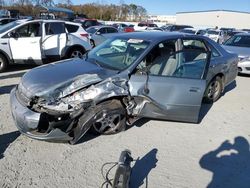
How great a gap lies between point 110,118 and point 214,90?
319 cm

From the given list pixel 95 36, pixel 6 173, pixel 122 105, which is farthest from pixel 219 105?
pixel 95 36

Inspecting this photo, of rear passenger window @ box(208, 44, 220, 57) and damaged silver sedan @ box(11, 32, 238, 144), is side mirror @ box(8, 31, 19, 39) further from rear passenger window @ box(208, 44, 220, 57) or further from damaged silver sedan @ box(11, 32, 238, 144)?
rear passenger window @ box(208, 44, 220, 57)

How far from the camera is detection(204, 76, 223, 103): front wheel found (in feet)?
20.7

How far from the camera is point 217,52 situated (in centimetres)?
637

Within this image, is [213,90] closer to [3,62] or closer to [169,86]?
[169,86]

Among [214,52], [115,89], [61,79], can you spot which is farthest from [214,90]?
[61,79]

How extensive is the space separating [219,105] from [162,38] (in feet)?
7.80

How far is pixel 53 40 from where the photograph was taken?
371 inches

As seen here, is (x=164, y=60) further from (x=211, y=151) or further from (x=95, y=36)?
(x=95, y=36)

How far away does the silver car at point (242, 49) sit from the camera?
31.7 ft

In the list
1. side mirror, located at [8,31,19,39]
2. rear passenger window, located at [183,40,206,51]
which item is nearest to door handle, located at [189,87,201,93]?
rear passenger window, located at [183,40,206,51]

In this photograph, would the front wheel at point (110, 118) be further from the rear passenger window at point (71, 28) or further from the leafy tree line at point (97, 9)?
the leafy tree line at point (97, 9)

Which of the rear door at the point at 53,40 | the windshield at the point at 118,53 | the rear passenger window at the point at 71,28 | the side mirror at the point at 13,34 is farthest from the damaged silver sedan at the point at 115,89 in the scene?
the rear passenger window at the point at 71,28

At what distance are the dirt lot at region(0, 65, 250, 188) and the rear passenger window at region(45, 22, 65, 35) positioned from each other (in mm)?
4658
